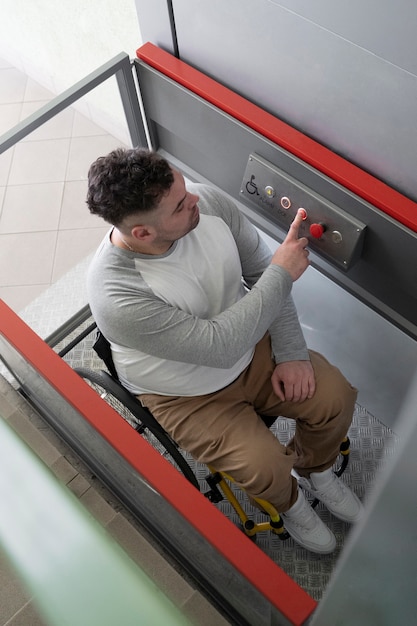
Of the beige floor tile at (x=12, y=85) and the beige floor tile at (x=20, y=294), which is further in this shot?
the beige floor tile at (x=12, y=85)

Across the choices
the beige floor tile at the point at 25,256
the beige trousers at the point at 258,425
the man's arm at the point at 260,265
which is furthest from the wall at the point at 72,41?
the beige trousers at the point at 258,425

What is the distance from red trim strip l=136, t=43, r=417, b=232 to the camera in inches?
63.2

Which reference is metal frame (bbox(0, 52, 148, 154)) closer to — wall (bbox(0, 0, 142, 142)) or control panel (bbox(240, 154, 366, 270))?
wall (bbox(0, 0, 142, 142))

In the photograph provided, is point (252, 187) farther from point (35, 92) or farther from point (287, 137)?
point (35, 92)

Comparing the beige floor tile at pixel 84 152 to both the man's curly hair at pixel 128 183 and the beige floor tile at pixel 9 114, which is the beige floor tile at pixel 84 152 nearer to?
the man's curly hair at pixel 128 183

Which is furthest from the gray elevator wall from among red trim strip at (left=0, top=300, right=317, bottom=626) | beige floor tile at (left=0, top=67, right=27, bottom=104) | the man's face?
beige floor tile at (left=0, top=67, right=27, bottom=104)

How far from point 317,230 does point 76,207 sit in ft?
3.17

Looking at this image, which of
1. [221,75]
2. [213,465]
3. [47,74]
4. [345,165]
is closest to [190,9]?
[221,75]

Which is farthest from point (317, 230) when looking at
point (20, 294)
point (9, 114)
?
point (9, 114)

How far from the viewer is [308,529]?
1936 mm

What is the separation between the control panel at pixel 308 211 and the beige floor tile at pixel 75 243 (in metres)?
0.75

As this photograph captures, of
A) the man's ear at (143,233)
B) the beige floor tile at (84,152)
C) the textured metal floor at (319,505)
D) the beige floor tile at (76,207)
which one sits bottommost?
the textured metal floor at (319,505)

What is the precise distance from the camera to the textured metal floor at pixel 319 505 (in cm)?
203

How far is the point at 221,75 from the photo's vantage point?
1.90 meters
